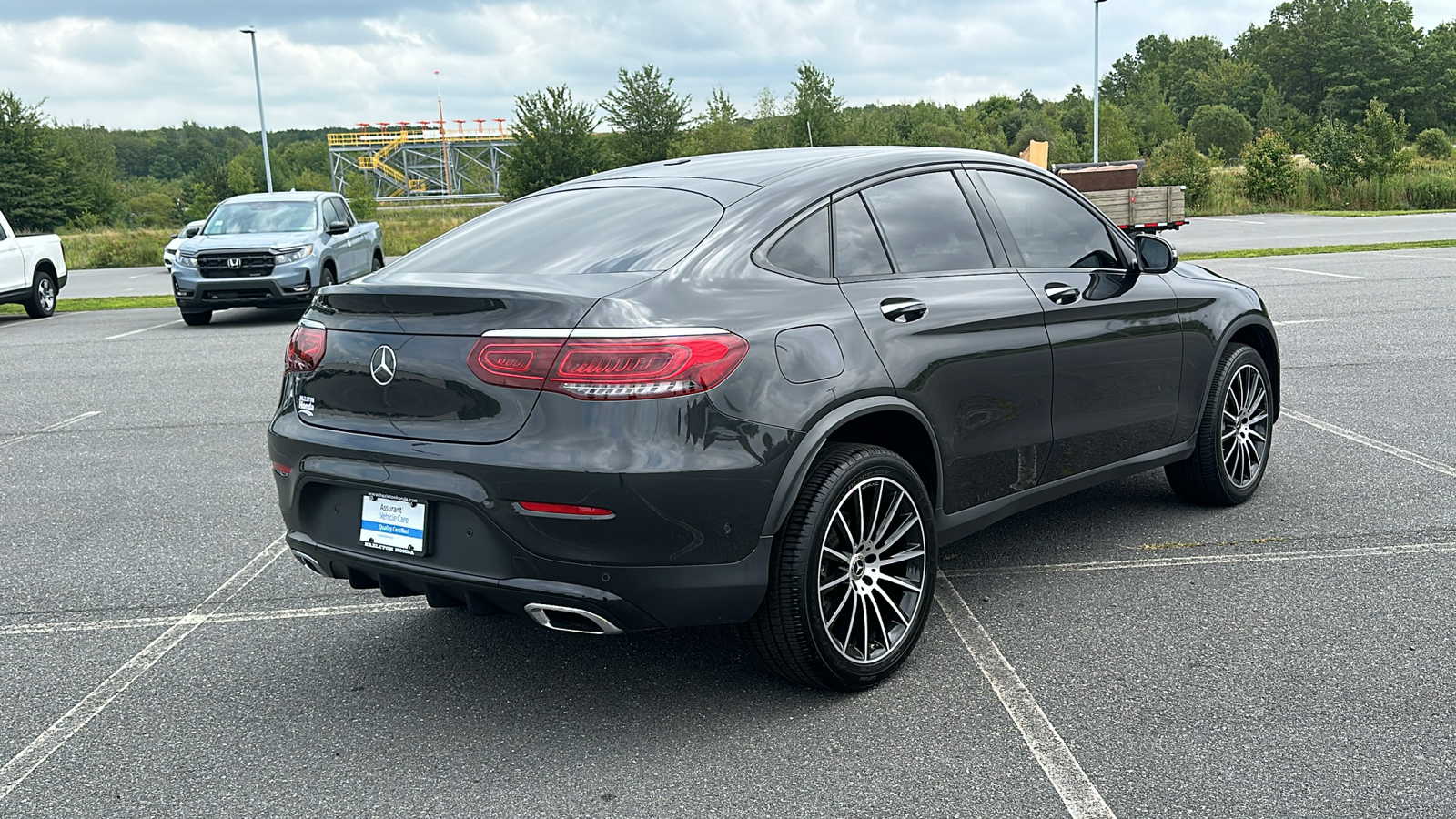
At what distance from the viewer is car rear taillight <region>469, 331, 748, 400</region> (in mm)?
3223

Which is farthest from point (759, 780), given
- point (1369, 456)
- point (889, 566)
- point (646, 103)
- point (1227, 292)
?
point (646, 103)

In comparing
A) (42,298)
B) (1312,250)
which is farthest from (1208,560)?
(1312,250)

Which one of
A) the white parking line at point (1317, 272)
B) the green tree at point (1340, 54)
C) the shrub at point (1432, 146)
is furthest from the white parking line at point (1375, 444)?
the green tree at point (1340, 54)

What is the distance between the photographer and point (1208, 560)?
4.92 meters

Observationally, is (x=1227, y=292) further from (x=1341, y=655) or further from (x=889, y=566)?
(x=889, y=566)

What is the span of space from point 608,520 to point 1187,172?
40.5m

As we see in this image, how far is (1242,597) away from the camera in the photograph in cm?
446

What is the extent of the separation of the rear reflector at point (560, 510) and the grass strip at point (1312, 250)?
19.3 metres

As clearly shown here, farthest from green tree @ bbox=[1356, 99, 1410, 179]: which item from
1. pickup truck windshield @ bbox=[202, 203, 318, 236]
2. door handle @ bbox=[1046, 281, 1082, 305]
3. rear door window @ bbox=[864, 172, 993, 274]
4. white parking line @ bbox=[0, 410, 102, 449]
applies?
rear door window @ bbox=[864, 172, 993, 274]

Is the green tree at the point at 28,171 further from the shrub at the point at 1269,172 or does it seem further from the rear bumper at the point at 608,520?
the rear bumper at the point at 608,520

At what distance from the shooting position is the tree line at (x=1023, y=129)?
144 ft

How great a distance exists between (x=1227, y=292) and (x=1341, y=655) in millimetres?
2152

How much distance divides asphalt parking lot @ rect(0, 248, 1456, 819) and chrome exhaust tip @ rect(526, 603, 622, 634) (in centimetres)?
35

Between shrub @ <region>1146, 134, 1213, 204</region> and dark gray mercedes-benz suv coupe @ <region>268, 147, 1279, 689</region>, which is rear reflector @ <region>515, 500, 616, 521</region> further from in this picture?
shrub @ <region>1146, 134, 1213, 204</region>
